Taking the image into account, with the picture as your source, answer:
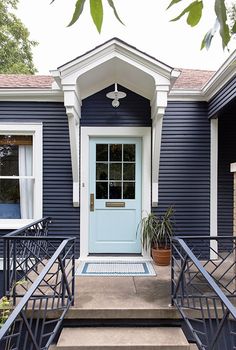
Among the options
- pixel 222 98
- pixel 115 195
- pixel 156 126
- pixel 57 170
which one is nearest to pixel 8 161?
pixel 57 170

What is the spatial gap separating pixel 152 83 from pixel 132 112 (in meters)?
0.69

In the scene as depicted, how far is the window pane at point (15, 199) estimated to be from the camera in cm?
489

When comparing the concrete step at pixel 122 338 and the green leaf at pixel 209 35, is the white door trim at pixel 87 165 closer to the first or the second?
the concrete step at pixel 122 338

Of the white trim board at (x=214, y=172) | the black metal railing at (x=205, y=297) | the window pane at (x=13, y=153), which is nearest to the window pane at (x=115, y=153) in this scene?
the window pane at (x=13, y=153)

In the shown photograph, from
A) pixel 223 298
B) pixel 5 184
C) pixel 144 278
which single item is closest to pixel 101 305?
pixel 144 278

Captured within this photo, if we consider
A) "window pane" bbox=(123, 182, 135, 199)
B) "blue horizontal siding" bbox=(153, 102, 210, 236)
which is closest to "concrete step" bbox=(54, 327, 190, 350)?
"blue horizontal siding" bbox=(153, 102, 210, 236)

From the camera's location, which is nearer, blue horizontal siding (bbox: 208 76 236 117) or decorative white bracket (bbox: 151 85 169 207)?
blue horizontal siding (bbox: 208 76 236 117)

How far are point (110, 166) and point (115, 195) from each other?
0.49 metres

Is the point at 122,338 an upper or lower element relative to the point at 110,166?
lower

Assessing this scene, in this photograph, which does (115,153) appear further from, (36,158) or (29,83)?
(29,83)

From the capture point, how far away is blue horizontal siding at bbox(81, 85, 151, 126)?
4902 millimetres

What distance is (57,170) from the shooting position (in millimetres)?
4879

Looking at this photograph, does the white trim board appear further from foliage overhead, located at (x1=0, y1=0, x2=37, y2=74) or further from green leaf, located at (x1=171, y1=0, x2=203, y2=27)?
foliage overhead, located at (x1=0, y1=0, x2=37, y2=74)

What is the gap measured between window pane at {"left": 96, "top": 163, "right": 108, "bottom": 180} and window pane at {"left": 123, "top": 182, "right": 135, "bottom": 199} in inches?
14.0
